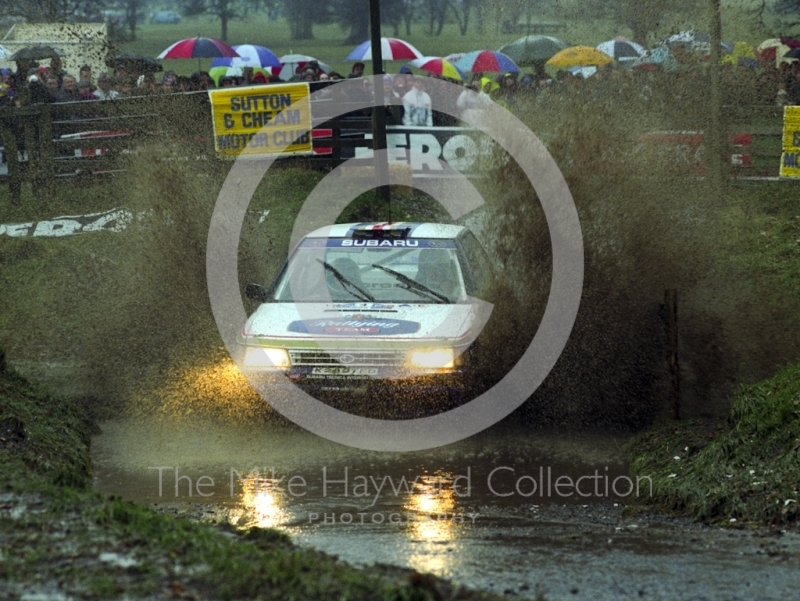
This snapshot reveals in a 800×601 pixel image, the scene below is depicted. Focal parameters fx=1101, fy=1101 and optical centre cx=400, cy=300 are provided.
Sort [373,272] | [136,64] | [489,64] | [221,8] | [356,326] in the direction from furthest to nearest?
1. [221,8]
2. [489,64]
3. [136,64]
4. [373,272]
5. [356,326]

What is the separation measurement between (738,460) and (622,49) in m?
19.7

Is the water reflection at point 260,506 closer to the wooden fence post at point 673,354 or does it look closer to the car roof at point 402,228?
the car roof at point 402,228

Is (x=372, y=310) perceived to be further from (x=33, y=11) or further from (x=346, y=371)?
(x=33, y=11)

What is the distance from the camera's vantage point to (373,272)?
914 cm

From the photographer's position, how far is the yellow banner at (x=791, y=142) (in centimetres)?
1594

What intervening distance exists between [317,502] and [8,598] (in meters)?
2.69

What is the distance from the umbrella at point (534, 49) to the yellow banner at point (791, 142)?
445 inches

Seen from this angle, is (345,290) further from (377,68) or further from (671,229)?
(377,68)

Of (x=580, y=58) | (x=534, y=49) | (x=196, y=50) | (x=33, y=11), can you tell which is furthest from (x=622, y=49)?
(x=33, y=11)

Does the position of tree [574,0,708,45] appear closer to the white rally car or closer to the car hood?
the white rally car

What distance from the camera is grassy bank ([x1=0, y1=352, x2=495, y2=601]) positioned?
4207 mm

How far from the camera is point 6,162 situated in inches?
664

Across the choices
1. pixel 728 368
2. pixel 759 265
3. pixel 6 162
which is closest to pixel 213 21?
pixel 6 162

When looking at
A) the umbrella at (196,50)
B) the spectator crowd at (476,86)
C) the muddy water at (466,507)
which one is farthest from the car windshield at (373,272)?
the umbrella at (196,50)
